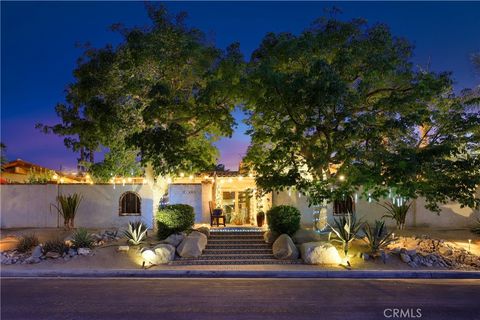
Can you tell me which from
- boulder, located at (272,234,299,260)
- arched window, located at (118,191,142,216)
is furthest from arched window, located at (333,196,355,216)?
arched window, located at (118,191,142,216)

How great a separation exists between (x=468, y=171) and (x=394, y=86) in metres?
3.61

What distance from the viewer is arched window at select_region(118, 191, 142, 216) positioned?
19297 millimetres

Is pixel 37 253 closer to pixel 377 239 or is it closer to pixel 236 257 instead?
pixel 236 257

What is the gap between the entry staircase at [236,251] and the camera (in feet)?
43.3

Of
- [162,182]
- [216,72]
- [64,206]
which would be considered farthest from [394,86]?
[64,206]

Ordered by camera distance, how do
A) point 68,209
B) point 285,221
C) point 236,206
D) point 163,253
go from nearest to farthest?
point 163,253, point 285,221, point 68,209, point 236,206

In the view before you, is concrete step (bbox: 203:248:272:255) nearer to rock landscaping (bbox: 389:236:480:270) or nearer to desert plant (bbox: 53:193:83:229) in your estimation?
rock landscaping (bbox: 389:236:480:270)

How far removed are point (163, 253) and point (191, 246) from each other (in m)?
1.05

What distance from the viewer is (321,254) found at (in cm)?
1272

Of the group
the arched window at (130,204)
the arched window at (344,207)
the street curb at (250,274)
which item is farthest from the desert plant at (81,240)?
the arched window at (344,207)

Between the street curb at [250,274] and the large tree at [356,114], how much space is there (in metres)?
2.24

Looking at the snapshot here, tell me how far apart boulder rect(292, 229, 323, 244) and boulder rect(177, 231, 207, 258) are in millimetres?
3120

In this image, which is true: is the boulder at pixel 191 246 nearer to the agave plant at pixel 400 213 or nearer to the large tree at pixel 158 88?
the large tree at pixel 158 88

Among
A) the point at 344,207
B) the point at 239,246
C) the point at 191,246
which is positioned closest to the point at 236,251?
the point at 239,246
